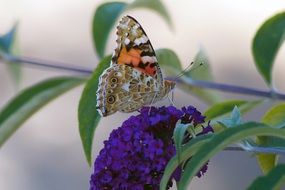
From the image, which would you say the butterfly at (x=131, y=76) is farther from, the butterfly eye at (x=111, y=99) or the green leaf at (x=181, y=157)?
the green leaf at (x=181, y=157)

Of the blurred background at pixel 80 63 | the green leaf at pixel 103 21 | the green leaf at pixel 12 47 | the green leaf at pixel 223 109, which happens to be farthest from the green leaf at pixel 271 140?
the blurred background at pixel 80 63

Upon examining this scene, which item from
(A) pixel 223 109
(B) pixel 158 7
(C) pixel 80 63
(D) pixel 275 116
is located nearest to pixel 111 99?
(A) pixel 223 109

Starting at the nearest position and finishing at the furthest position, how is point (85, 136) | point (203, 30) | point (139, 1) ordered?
point (85, 136), point (139, 1), point (203, 30)

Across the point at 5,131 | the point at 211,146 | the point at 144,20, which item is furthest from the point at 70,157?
the point at 211,146

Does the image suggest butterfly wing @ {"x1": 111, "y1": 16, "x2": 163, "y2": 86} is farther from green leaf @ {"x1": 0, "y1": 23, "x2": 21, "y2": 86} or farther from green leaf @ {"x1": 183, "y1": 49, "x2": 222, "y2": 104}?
green leaf @ {"x1": 0, "y1": 23, "x2": 21, "y2": 86}

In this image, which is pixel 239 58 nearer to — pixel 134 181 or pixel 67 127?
pixel 67 127

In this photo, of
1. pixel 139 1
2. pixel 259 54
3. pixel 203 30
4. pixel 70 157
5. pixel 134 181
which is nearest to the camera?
pixel 134 181

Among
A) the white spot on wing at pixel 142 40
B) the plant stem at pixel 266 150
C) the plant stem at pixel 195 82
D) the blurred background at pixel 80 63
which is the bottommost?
the blurred background at pixel 80 63
